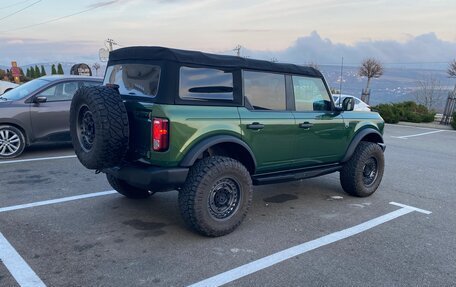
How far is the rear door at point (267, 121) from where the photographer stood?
420cm

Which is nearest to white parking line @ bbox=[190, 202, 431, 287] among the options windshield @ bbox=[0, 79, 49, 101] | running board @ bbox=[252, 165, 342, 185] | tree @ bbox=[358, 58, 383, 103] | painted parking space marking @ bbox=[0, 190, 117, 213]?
running board @ bbox=[252, 165, 342, 185]

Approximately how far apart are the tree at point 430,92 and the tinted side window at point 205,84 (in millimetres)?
32203

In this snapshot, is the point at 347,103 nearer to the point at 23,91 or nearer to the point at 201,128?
the point at 201,128

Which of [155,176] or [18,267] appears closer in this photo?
[18,267]

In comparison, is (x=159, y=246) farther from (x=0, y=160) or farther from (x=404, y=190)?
(x=0, y=160)

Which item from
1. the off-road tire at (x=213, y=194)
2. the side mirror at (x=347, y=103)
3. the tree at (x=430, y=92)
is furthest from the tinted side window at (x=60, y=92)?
the tree at (x=430, y=92)

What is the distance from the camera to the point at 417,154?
31.5 ft

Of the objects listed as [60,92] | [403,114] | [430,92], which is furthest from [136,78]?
[430,92]

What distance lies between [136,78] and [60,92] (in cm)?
437

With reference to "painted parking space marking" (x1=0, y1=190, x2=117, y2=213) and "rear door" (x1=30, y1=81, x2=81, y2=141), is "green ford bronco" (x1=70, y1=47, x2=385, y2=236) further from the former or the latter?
"rear door" (x1=30, y1=81, x2=81, y2=141)

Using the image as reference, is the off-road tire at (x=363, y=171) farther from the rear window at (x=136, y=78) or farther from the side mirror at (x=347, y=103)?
the rear window at (x=136, y=78)

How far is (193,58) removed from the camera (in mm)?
3898

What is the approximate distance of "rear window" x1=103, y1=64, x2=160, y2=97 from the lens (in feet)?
12.6

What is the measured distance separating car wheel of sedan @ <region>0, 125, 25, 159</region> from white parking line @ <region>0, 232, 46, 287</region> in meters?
4.13
